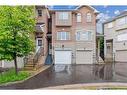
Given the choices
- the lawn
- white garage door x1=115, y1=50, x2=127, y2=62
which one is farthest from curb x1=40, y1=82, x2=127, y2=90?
the lawn

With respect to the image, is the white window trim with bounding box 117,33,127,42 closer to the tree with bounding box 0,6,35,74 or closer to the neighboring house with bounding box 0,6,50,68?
the neighboring house with bounding box 0,6,50,68

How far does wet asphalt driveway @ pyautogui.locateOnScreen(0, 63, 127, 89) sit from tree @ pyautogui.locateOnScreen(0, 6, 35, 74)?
2.52 ft

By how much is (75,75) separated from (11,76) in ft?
6.68

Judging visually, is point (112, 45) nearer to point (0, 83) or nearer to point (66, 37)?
point (66, 37)

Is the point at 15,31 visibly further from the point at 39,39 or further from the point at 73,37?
the point at 73,37

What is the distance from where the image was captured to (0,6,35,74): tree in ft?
34.4

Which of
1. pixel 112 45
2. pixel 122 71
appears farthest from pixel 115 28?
pixel 122 71

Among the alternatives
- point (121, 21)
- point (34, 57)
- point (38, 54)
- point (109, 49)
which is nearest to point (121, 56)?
point (109, 49)

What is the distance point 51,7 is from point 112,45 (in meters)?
2.34

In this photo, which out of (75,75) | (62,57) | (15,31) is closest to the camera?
(15,31)

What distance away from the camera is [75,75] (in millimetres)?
10828

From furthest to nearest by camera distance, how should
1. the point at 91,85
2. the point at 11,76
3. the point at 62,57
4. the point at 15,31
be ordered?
the point at 62,57 → the point at 15,31 → the point at 11,76 → the point at 91,85

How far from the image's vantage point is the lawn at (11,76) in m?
10.5

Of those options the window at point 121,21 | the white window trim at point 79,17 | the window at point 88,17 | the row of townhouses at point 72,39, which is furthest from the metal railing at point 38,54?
the window at point 121,21
